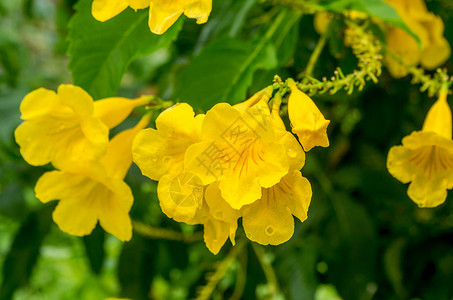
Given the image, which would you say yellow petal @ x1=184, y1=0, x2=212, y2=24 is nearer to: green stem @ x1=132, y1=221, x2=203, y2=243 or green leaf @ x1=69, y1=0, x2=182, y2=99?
green leaf @ x1=69, y1=0, x2=182, y2=99

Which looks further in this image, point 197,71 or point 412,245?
point 412,245

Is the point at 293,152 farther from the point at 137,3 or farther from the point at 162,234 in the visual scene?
the point at 162,234

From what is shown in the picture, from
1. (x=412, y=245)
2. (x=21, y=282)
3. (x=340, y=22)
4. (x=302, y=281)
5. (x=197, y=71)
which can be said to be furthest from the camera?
(x=412, y=245)

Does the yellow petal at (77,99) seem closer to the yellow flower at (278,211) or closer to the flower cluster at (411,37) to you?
the yellow flower at (278,211)

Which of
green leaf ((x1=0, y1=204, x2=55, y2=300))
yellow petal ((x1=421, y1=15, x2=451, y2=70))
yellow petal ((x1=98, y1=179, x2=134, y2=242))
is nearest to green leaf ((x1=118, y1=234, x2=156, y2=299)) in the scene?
green leaf ((x1=0, y1=204, x2=55, y2=300))

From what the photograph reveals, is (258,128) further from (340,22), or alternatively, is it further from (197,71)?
(340,22)

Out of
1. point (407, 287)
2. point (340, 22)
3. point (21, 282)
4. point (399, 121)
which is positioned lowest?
point (407, 287)

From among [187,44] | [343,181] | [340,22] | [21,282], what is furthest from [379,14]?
[21,282]
